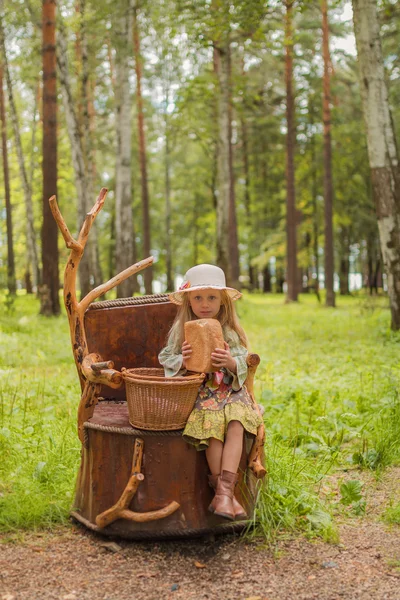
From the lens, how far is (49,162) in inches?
610

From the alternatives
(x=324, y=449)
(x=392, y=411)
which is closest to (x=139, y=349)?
(x=324, y=449)

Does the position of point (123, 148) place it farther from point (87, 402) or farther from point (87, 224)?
point (87, 402)

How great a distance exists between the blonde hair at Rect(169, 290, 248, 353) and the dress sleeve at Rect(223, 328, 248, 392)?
0.05 m

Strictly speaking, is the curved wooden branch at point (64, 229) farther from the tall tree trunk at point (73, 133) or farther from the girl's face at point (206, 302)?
the tall tree trunk at point (73, 133)

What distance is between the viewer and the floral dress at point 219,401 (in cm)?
364

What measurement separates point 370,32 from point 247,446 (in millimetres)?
8696

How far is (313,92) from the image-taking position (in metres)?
29.2

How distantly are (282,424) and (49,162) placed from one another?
36.8 feet

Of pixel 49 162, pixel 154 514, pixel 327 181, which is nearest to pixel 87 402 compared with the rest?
pixel 154 514

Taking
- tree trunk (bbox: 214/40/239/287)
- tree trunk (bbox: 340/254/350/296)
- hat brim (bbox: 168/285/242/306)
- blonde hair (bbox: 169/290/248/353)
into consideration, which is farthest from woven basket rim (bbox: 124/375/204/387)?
tree trunk (bbox: 340/254/350/296)

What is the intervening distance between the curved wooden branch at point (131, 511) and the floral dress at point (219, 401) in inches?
11.1

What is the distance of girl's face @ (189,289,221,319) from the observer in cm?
402

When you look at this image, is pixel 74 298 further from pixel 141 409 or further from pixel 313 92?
pixel 313 92

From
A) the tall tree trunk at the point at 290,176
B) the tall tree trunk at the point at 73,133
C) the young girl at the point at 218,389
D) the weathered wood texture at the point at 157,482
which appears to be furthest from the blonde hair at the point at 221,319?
the tall tree trunk at the point at 290,176
